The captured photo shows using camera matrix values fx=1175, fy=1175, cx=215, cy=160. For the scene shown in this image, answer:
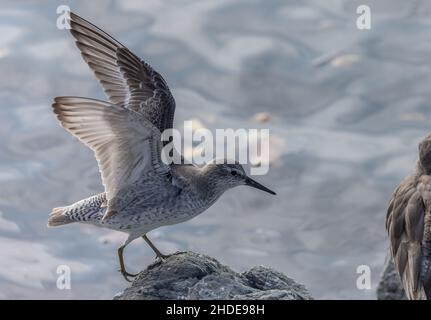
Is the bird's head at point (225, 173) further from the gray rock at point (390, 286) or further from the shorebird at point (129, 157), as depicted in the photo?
the gray rock at point (390, 286)

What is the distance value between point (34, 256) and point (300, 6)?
17.8ft

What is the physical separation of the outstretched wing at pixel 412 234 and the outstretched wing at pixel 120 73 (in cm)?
184

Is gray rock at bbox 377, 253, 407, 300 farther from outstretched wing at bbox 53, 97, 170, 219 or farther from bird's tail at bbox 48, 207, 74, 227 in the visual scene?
bird's tail at bbox 48, 207, 74, 227

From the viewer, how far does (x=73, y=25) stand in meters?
8.69

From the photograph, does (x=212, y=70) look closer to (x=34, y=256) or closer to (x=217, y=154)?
(x=217, y=154)

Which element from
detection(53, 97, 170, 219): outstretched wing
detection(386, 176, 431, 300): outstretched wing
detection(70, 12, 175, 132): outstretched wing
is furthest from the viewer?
detection(70, 12, 175, 132): outstretched wing

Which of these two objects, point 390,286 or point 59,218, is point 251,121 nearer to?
point 390,286

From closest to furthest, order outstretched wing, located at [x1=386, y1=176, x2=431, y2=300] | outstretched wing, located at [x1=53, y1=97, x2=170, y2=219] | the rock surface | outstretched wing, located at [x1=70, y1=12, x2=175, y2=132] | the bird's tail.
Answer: the rock surface < outstretched wing, located at [x1=386, y1=176, x2=431, y2=300] < outstretched wing, located at [x1=53, y1=97, x2=170, y2=219] < the bird's tail < outstretched wing, located at [x1=70, y1=12, x2=175, y2=132]

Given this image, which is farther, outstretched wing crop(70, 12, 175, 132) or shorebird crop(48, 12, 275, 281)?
outstretched wing crop(70, 12, 175, 132)

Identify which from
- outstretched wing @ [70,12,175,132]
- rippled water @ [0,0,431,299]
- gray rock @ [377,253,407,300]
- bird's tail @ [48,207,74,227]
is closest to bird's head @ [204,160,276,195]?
outstretched wing @ [70,12,175,132]

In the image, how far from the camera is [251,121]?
1258 centimetres

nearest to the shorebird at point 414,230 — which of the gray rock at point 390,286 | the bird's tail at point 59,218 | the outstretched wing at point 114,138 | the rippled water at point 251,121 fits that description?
the gray rock at point 390,286

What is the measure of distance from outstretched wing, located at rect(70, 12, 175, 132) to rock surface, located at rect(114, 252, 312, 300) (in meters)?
1.48

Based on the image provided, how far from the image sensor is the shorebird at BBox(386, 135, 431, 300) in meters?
7.43
